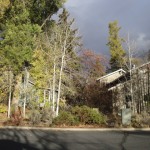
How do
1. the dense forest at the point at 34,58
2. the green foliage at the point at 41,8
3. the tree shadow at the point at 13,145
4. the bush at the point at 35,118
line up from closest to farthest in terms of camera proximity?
the tree shadow at the point at 13,145, the bush at the point at 35,118, the dense forest at the point at 34,58, the green foliage at the point at 41,8

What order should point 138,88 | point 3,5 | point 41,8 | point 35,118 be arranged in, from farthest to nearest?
point 41,8, point 3,5, point 138,88, point 35,118

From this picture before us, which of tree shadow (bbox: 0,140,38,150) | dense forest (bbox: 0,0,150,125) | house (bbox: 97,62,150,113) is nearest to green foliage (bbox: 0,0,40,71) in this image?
dense forest (bbox: 0,0,150,125)

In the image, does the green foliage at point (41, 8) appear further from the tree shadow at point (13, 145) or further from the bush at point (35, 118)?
the tree shadow at point (13, 145)

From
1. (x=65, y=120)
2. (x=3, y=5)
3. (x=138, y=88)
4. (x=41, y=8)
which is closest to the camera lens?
(x=65, y=120)

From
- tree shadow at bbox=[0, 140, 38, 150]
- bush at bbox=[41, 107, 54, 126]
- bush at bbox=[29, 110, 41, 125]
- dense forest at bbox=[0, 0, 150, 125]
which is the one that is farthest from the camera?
dense forest at bbox=[0, 0, 150, 125]

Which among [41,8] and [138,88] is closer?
[138,88]

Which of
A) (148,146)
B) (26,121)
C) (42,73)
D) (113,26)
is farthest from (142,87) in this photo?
(113,26)

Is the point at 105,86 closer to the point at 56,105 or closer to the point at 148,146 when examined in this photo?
the point at 56,105

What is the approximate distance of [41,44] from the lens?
35469mm

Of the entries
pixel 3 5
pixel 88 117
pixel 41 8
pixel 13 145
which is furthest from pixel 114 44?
pixel 13 145

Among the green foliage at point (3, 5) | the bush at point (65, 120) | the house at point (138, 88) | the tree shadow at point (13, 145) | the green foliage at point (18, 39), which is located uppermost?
the green foliage at point (3, 5)

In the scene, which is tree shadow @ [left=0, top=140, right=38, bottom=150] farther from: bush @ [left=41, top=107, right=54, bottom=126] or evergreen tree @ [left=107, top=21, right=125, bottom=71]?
evergreen tree @ [left=107, top=21, right=125, bottom=71]

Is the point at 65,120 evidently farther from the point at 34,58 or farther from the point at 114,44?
the point at 114,44

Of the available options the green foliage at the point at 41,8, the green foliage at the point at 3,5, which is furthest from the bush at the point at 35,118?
the green foliage at the point at 41,8
